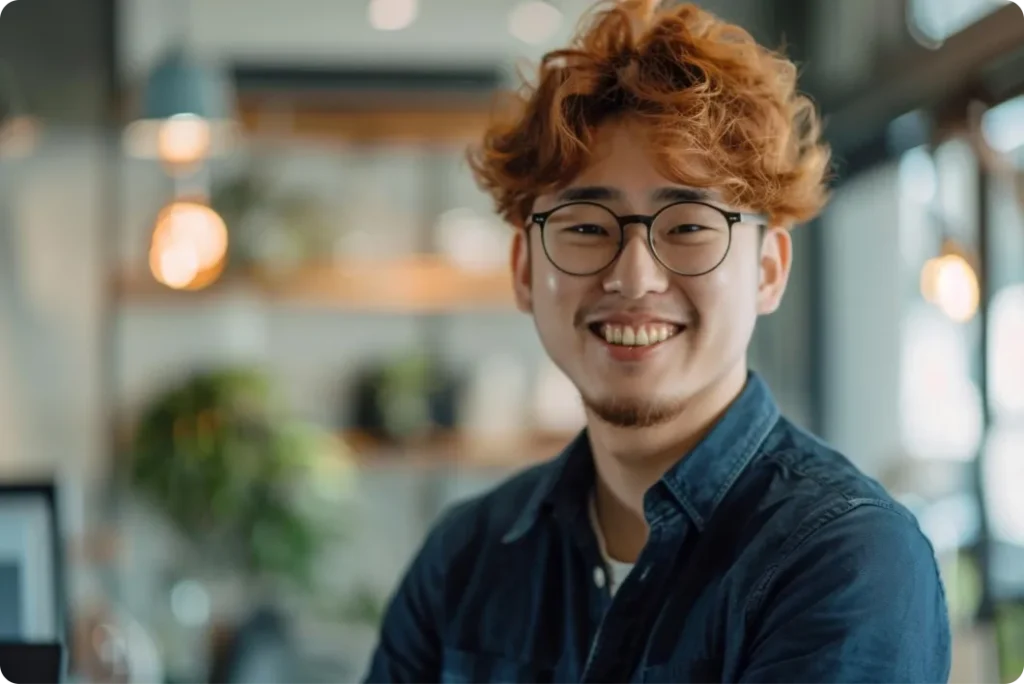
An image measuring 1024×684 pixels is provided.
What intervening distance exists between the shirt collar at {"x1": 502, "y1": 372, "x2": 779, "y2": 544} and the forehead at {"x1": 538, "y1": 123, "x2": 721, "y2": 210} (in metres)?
0.22

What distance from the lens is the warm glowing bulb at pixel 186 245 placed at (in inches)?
151

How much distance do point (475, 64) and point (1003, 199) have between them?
247 cm

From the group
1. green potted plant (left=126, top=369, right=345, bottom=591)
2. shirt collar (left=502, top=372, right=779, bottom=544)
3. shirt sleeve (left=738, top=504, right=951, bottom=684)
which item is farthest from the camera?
green potted plant (left=126, top=369, right=345, bottom=591)

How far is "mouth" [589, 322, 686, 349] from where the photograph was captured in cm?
146

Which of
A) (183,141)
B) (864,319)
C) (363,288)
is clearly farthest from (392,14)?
(864,319)

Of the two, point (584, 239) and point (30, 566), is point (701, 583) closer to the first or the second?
point (584, 239)

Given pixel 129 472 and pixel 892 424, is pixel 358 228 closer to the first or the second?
pixel 129 472

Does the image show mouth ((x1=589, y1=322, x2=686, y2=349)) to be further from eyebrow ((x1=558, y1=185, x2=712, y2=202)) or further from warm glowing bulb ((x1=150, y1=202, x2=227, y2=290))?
warm glowing bulb ((x1=150, y1=202, x2=227, y2=290))

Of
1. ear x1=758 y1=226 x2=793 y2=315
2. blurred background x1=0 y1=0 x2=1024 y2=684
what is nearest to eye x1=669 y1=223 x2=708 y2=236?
ear x1=758 y1=226 x2=793 y2=315

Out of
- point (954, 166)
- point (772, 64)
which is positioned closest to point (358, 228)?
point (954, 166)

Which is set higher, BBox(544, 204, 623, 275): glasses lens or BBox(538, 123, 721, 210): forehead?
BBox(538, 123, 721, 210): forehead

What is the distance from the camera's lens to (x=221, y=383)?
203 inches

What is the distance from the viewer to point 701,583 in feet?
4.65

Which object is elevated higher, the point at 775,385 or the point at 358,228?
the point at 358,228
